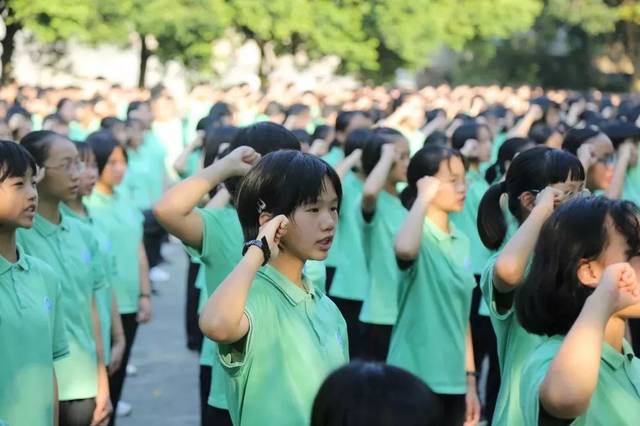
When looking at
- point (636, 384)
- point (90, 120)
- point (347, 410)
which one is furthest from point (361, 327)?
point (90, 120)

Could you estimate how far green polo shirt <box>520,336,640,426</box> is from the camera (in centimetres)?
313

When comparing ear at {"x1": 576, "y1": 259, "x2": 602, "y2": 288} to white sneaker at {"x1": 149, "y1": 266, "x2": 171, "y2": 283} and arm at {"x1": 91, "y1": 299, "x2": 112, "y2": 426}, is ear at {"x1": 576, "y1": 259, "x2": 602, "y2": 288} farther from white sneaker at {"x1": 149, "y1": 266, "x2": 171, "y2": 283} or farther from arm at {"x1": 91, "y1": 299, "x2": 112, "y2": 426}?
white sneaker at {"x1": 149, "y1": 266, "x2": 171, "y2": 283}

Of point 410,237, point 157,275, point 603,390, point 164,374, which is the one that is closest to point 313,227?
point 603,390

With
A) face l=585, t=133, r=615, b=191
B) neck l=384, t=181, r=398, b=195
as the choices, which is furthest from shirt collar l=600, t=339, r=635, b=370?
neck l=384, t=181, r=398, b=195

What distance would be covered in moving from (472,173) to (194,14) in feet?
62.1

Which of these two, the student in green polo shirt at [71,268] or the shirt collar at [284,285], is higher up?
the shirt collar at [284,285]

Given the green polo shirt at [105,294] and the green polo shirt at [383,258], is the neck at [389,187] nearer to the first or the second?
the green polo shirt at [383,258]

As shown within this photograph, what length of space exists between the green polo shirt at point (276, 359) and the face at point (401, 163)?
12.3 ft

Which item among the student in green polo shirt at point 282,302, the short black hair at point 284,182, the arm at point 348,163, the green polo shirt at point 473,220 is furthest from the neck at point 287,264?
the green polo shirt at point 473,220

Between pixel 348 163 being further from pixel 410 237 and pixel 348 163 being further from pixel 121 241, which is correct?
pixel 410 237

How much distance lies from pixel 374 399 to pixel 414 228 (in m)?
3.68

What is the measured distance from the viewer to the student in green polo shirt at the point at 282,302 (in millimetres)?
3545

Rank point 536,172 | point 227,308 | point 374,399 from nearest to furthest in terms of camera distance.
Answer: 1. point 374,399
2. point 227,308
3. point 536,172

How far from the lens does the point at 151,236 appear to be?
39.0 ft
